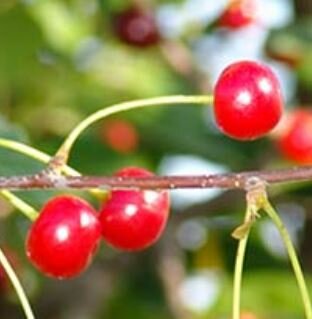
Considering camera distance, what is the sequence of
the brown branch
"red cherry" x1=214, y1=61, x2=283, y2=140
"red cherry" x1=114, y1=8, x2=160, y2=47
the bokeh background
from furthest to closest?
"red cherry" x1=114, y1=8, x2=160, y2=47 → the bokeh background → "red cherry" x1=214, y1=61, x2=283, y2=140 → the brown branch

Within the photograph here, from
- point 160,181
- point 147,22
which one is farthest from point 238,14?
point 160,181

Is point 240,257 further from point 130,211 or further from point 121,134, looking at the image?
point 121,134

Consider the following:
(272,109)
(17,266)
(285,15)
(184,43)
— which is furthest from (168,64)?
(272,109)

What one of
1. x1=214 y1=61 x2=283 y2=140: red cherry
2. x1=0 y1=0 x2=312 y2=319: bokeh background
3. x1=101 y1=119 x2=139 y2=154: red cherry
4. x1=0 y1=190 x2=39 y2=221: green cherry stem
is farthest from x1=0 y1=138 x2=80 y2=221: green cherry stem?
x1=101 y1=119 x2=139 y2=154: red cherry

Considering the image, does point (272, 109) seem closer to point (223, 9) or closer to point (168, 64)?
point (223, 9)

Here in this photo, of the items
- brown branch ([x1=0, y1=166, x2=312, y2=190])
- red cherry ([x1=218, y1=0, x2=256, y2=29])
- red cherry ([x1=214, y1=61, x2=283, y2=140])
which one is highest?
red cherry ([x1=218, y1=0, x2=256, y2=29])

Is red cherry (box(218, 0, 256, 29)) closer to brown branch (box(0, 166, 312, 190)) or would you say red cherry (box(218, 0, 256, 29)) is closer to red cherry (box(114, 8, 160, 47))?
red cherry (box(114, 8, 160, 47))
